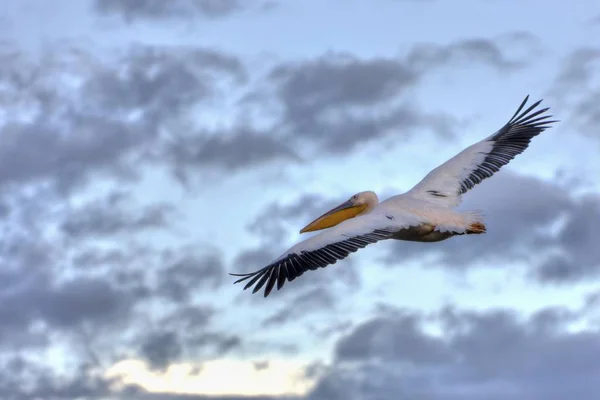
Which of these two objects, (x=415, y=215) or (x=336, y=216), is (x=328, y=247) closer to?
(x=415, y=215)

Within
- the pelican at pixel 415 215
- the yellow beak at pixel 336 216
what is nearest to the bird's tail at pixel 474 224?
the pelican at pixel 415 215

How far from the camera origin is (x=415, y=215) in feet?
56.4

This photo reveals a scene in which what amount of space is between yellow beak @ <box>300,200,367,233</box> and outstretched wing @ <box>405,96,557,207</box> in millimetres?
1158

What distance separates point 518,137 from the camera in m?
21.1

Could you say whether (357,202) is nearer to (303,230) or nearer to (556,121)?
(303,230)

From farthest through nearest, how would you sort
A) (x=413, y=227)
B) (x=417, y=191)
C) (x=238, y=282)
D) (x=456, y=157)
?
(x=456, y=157)
(x=417, y=191)
(x=413, y=227)
(x=238, y=282)

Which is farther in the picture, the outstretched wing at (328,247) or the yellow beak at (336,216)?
the yellow beak at (336,216)

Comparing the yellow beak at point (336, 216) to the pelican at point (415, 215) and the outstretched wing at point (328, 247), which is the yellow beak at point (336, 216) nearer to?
the pelican at point (415, 215)

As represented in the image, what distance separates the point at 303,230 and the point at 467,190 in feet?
11.4

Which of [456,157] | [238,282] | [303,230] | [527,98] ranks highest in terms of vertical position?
[527,98]

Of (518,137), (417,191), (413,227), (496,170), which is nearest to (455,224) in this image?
(413,227)

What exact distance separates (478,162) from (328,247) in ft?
17.4

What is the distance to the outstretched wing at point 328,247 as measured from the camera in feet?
52.4

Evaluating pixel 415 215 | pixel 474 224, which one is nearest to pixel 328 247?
pixel 415 215
